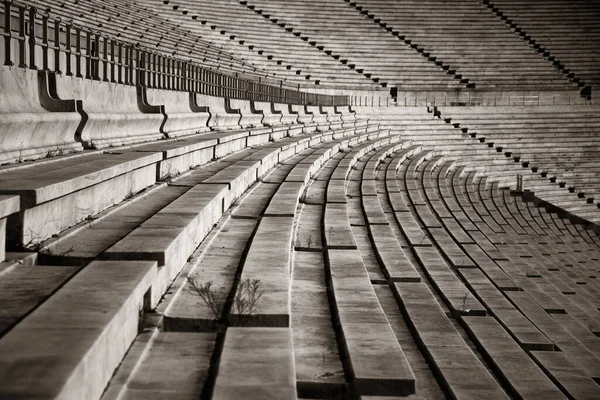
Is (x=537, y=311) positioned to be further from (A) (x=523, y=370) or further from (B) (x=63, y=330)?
(B) (x=63, y=330)

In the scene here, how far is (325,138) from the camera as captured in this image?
14406 mm

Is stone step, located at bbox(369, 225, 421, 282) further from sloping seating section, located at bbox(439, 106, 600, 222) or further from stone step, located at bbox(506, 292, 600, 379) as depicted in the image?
sloping seating section, located at bbox(439, 106, 600, 222)

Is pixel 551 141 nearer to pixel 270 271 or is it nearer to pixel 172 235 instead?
pixel 270 271

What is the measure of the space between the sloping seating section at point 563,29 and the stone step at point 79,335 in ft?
94.6

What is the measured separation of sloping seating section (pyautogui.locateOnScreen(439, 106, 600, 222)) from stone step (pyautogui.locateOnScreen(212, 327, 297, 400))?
20.8 meters

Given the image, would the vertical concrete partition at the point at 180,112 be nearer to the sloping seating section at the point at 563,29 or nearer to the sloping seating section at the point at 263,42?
the sloping seating section at the point at 263,42

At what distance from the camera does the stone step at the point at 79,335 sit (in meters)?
1.74

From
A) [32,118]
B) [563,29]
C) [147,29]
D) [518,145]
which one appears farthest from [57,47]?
[563,29]

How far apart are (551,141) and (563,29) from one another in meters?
9.98

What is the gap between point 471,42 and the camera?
3048cm

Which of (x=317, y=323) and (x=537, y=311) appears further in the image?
(x=537, y=311)

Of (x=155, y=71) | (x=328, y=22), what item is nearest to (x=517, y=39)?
(x=328, y=22)

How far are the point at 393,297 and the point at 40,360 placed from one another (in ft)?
9.63

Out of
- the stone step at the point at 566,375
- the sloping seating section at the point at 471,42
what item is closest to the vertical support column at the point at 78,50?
the stone step at the point at 566,375
